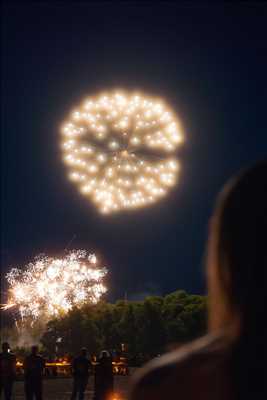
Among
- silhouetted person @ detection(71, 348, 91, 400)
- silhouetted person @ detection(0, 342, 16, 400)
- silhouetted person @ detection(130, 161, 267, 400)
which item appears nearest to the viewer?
silhouetted person @ detection(130, 161, 267, 400)

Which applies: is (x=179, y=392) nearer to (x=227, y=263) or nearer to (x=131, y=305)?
(x=227, y=263)

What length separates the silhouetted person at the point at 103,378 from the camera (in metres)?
14.0

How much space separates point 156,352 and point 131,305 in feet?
24.5

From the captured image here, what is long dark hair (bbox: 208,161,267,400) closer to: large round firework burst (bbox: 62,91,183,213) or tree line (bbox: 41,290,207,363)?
large round firework burst (bbox: 62,91,183,213)

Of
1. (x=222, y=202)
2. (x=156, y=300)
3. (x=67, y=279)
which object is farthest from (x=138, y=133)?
(x=156, y=300)

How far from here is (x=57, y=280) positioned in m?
43.3

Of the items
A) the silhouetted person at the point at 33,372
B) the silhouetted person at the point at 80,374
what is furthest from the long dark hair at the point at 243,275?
the silhouetted person at the point at 80,374

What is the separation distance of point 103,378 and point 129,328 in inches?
1877

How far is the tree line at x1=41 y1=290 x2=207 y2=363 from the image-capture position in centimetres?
5909

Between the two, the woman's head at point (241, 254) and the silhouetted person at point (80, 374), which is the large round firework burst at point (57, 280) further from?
the woman's head at point (241, 254)

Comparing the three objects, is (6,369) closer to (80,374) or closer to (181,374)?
(80,374)

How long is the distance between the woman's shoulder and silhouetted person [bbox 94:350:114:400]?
13.3 meters

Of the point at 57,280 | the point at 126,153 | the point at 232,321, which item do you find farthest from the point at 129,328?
the point at 232,321

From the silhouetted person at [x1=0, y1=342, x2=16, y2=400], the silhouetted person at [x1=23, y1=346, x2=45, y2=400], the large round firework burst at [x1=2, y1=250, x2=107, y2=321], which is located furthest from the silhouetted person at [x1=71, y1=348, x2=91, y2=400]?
the large round firework burst at [x1=2, y1=250, x2=107, y2=321]
